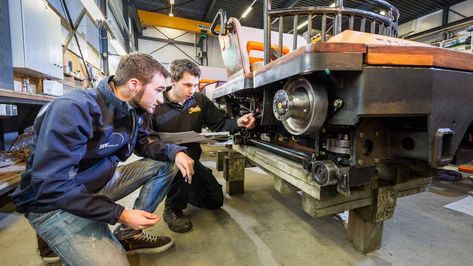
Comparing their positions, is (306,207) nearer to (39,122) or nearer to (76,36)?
(39,122)

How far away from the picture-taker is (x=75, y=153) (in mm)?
784

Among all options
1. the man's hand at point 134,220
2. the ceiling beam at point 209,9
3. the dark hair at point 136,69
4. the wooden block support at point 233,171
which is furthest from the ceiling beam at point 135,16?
the man's hand at point 134,220

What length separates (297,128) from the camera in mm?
955

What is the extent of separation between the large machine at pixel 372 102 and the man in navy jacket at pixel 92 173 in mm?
669

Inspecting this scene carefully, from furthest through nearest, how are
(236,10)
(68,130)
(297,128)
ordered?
(236,10) → (297,128) → (68,130)

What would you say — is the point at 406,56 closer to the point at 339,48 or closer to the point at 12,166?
the point at 339,48

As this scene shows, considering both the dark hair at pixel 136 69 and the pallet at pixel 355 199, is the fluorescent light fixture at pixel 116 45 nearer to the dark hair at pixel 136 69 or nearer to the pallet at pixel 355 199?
the dark hair at pixel 136 69

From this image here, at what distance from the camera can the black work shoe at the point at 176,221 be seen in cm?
148

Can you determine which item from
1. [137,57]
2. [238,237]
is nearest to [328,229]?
[238,237]

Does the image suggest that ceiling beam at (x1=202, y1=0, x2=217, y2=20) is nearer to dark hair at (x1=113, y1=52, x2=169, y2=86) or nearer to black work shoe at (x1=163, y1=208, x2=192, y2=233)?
dark hair at (x1=113, y1=52, x2=169, y2=86)

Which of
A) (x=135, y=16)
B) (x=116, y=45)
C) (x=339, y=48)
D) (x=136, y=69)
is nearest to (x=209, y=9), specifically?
(x=135, y=16)

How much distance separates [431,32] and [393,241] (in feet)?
26.2

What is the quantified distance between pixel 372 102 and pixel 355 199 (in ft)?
1.95

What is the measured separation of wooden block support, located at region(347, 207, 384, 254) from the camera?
3.99 feet
